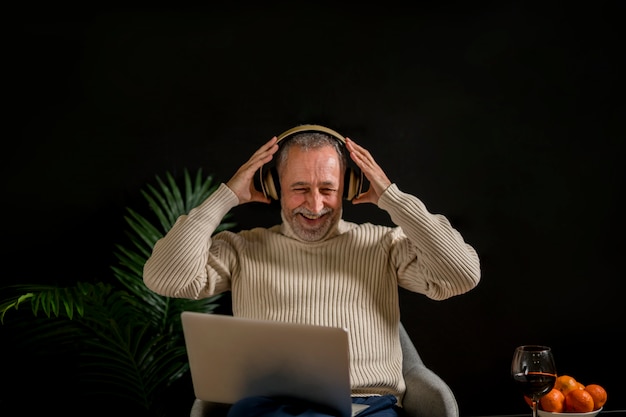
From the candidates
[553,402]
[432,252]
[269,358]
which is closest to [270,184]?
[432,252]

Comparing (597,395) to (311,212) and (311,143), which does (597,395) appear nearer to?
(311,212)

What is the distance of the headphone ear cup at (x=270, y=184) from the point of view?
256cm

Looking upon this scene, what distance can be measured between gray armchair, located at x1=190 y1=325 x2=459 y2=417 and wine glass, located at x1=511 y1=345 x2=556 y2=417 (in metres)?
0.28

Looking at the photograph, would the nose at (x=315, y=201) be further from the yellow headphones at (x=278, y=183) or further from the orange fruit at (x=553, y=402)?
the orange fruit at (x=553, y=402)

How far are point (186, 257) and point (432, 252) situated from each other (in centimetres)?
75

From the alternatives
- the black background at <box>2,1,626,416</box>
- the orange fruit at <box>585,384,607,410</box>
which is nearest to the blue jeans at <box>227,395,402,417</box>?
the orange fruit at <box>585,384,607,410</box>

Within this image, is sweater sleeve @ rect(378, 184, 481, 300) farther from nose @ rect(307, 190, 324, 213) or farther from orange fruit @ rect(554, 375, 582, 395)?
orange fruit @ rect(554, 375, 582, 395)

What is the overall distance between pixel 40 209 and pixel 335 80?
1.38m

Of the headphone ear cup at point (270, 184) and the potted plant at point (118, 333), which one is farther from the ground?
the headphone ear cup at point (270, 184)

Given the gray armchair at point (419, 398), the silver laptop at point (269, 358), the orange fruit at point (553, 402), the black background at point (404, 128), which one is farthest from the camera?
the black background at point (404, 128)

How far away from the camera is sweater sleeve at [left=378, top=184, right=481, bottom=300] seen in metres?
2.36

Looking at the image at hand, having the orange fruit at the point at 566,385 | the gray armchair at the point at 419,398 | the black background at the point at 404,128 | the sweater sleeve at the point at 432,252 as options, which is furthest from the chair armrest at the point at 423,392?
the black background at the point at 404,128

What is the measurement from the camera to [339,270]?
2502 mm

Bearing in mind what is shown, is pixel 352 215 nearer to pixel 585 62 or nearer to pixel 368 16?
pixel 368 16
